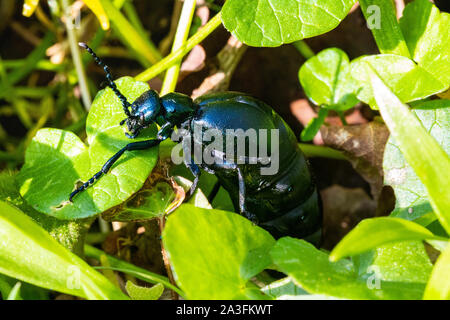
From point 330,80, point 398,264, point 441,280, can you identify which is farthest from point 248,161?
point 441,280

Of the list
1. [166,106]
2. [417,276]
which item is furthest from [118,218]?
[417,276]

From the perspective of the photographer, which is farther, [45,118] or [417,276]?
[45,118]

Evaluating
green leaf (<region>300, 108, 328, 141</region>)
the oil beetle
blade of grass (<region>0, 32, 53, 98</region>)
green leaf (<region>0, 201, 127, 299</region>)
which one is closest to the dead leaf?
green leaf (<region>300, 108, 328, 141</region>)

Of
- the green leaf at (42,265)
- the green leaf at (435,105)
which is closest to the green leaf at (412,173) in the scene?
the green leaf at (435,105)

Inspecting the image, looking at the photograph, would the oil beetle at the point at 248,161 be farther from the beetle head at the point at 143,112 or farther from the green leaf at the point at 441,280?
the green leaf at the point at 441,280

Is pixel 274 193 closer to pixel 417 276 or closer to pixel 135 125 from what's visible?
pixel 135 125

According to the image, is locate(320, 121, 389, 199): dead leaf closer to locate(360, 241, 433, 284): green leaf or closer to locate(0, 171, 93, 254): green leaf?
locate(360, 241, 433, 284): green leaf
